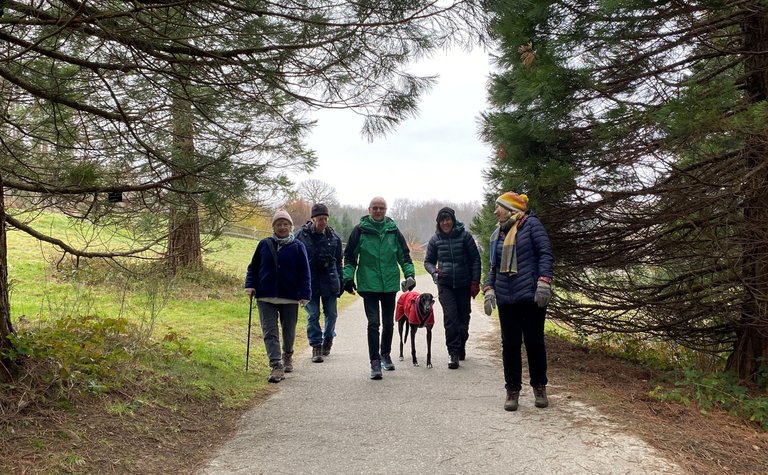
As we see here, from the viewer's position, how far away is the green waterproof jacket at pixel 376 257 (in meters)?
6.61

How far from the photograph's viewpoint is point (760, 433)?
181 inches

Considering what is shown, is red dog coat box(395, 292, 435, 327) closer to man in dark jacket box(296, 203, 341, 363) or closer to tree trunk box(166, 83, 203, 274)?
man in dark jacket box(296, 203, 341, 363)

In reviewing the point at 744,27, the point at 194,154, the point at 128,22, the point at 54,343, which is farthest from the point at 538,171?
the point at 54,343

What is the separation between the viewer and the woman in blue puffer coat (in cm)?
497

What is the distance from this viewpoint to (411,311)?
729 centimetres

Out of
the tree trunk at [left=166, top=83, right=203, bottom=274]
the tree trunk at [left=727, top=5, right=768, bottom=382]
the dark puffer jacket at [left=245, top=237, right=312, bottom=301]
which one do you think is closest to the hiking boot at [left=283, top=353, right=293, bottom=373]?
the dark puffer jacket at [left=245, top=237, right=312, bottom=301]

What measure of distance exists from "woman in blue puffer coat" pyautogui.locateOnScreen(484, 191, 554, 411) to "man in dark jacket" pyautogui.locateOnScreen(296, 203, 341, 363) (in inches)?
119

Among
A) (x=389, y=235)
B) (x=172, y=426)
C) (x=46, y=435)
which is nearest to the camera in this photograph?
(x=46, y=435)

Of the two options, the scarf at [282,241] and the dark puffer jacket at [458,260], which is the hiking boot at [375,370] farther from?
the scarf at [282,241]

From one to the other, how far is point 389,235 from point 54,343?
3.69 meters

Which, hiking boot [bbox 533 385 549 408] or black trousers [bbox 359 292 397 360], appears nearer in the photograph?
hiking boot [bbox 533 385 549 408]

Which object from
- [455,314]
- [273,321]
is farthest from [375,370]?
[455,314]

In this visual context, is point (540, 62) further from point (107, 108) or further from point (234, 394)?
point (234, 394)

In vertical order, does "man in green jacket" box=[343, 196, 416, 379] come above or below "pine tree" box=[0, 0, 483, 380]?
below
